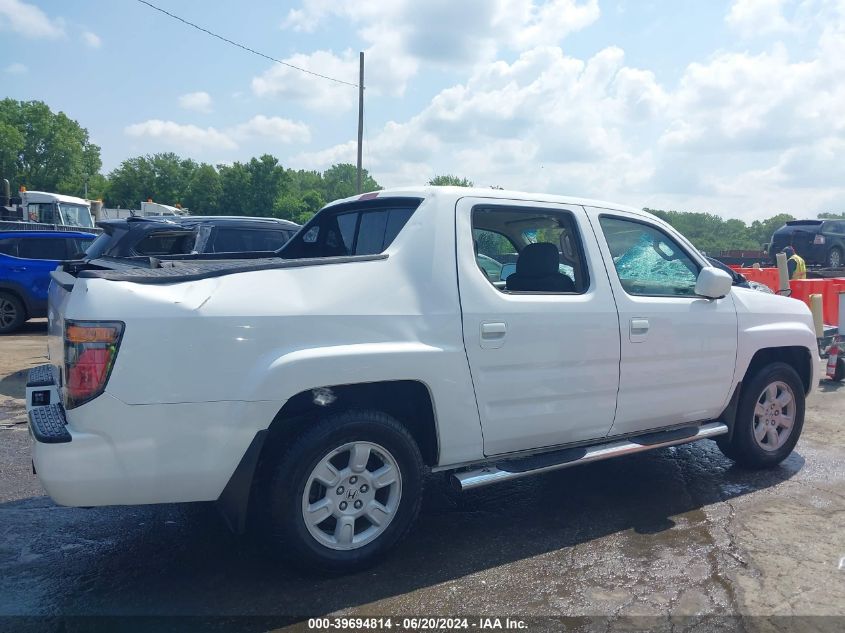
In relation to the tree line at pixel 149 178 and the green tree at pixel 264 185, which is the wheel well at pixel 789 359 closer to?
the tree line at pixel 149 178

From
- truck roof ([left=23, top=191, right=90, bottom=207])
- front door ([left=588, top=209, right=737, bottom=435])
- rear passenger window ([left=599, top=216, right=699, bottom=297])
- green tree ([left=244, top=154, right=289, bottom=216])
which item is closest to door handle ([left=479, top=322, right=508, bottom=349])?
front door ([left=588, top=209, right=737, bottom=435])

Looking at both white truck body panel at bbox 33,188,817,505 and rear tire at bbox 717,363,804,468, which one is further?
rear tire at bbox 717,363,804,468

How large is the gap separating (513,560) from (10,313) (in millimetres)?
11490

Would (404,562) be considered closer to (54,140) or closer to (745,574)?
(745,574)

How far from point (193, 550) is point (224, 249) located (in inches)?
235

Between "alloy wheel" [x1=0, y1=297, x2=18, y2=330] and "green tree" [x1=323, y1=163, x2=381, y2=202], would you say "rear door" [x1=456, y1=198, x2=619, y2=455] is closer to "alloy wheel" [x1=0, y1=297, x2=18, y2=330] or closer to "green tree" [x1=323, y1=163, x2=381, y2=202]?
"alloy wheel" [x1=0, y1=297, x2=18, y2=330]

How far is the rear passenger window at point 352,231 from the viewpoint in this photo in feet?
13.2

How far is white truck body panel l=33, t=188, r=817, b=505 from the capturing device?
2.92 meters

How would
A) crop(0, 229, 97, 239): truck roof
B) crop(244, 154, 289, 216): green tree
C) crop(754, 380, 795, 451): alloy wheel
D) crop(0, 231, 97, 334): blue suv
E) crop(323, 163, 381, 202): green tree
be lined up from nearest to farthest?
crop(754, 380, 795, 451): alloy wheel → crop(0, 231, 97, 334): blue suv → crop(0, 229, 97, 239): truck roof → crop(244, 154, 289, 216): green tree → crop(323, 163, 381, 202): green tree

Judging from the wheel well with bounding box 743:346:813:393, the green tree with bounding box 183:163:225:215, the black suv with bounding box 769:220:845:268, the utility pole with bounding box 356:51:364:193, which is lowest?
the wheel well with bounding box 743:346:813:393

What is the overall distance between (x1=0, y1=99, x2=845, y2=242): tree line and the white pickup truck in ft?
192

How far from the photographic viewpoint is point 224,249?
9.20 metres

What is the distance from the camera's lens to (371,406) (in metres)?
3.58

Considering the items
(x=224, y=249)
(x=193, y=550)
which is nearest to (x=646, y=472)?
(x=193, y=550)
